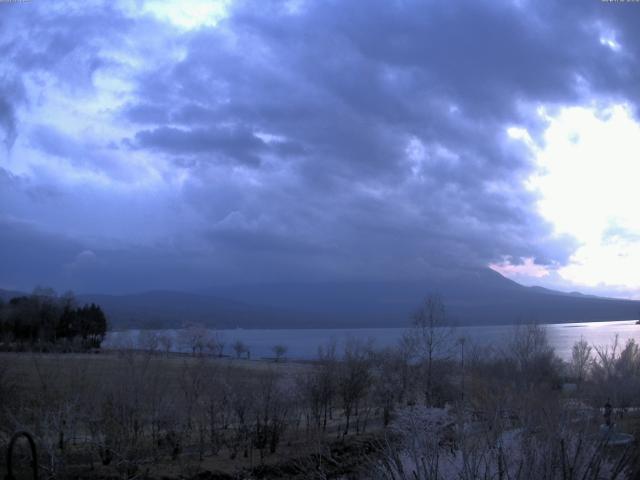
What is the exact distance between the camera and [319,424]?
30516 millimetres

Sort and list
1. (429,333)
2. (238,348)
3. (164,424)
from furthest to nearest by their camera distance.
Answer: (238,348) → (429,333) → (164,424)

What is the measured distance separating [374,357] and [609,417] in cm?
2572

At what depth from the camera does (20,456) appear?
19.9 m

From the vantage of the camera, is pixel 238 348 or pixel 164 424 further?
pixel 238 348

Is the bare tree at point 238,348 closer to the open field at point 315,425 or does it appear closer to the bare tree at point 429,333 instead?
the bare tree at point 429,333

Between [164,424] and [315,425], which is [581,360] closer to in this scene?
[315,425]

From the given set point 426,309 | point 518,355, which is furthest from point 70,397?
point 518,355

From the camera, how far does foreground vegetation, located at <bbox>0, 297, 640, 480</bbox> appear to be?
11.7 meters

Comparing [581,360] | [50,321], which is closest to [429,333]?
[581,360]

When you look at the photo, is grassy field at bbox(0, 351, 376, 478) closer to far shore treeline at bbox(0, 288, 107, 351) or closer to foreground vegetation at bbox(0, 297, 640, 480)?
foreground vegetation at bbox(0, 297, 640, 480)

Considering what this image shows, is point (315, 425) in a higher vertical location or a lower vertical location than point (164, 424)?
lower

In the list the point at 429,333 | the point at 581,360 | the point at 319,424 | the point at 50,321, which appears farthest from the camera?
the point at 50,321

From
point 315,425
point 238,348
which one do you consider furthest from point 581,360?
point 238,348

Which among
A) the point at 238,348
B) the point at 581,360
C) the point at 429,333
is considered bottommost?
the point at 238,348
